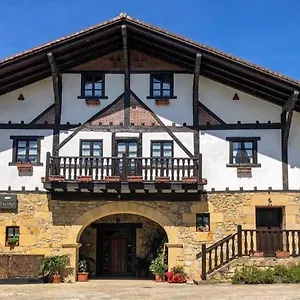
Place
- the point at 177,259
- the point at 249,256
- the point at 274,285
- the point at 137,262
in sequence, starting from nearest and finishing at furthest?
the point at 274,285 → the point at 249,256 → the point at 177,259 → the point at 137,262

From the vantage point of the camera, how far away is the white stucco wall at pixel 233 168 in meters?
17.4

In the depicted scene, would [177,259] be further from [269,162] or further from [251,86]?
[251,86]

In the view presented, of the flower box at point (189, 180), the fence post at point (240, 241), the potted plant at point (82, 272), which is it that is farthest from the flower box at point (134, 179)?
the potted plant at point (82, 272)

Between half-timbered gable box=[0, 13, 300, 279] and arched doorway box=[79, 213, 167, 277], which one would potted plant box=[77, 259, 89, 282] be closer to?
half-timbered gable box=[0, 13, 300, 279]

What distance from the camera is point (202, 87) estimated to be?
18000mm

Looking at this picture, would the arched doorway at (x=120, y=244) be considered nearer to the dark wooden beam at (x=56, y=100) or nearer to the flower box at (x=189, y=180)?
the flower box at (x=189, y=180)

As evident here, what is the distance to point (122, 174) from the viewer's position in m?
16.5

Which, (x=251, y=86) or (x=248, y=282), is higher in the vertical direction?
(x=251, y=86)

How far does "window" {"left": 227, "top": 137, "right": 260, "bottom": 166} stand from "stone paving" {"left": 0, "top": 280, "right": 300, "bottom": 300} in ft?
14.8

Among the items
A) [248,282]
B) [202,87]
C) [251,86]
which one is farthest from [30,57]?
[248,282]

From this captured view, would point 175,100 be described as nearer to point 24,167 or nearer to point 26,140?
point 26,140

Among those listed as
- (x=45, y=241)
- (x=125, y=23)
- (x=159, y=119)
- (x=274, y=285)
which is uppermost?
(x=125, y=23)

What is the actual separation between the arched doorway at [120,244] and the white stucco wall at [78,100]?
4.06 metres

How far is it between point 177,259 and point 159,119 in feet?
15.4
